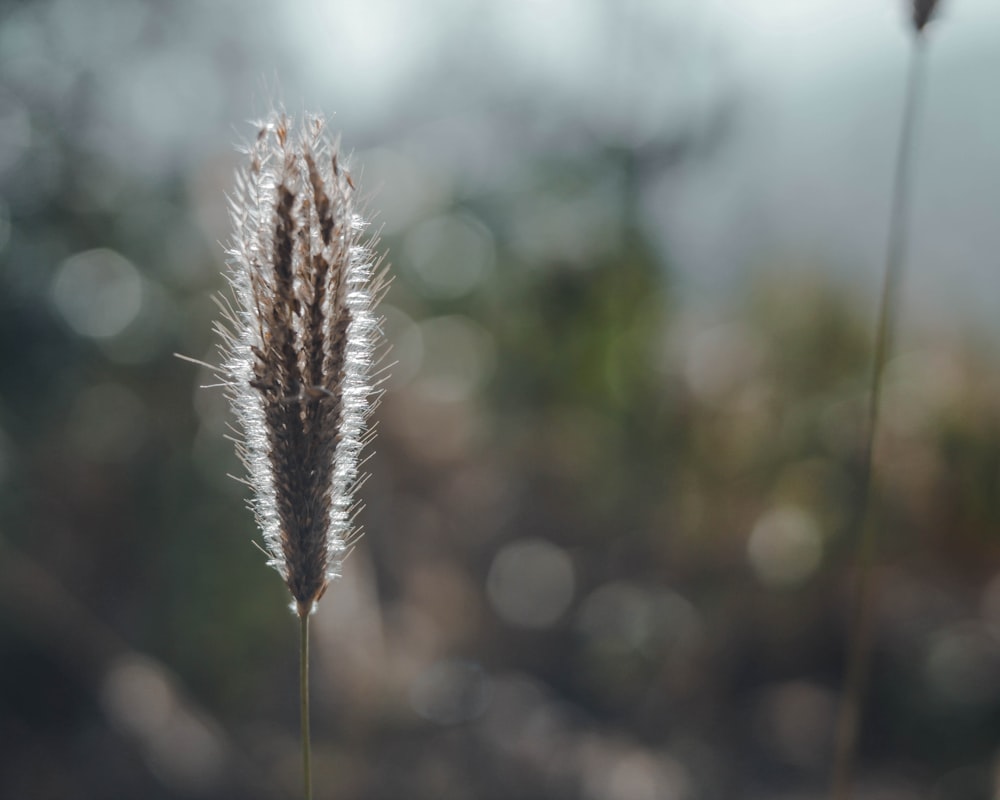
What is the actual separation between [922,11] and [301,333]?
3.76ft

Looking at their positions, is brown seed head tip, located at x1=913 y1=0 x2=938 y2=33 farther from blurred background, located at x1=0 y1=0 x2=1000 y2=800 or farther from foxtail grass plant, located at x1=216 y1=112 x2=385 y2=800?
blurred background, located at x1=0 y1=0 x2=1000 y2=800

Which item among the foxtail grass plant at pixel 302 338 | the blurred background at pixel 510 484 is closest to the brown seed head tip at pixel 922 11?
the foxtail grass plant at pixel 302 338

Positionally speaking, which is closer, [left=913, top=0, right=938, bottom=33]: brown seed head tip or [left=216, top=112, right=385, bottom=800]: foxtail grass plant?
[left=216, top=112, right=385, bottom=800]: foxtail grass plant

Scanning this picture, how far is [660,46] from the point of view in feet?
16.2

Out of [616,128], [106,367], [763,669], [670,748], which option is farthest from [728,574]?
[106,367]

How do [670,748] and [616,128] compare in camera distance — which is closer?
[670,748]

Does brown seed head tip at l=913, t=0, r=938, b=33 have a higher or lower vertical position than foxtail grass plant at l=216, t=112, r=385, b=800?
higher

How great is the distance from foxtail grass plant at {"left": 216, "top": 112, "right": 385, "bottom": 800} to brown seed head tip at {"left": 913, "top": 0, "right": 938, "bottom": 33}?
3.25ft

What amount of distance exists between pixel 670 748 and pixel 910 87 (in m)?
3.09

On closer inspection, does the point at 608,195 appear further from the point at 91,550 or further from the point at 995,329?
the point at 91,550

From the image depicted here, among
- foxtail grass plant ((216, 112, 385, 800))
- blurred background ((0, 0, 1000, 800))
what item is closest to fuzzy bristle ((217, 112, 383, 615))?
foxtail grass plant ((216, 112, 385, 800))

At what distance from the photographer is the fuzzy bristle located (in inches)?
33.3

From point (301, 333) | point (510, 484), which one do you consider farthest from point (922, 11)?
point (510, 484)

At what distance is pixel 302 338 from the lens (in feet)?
2.83
